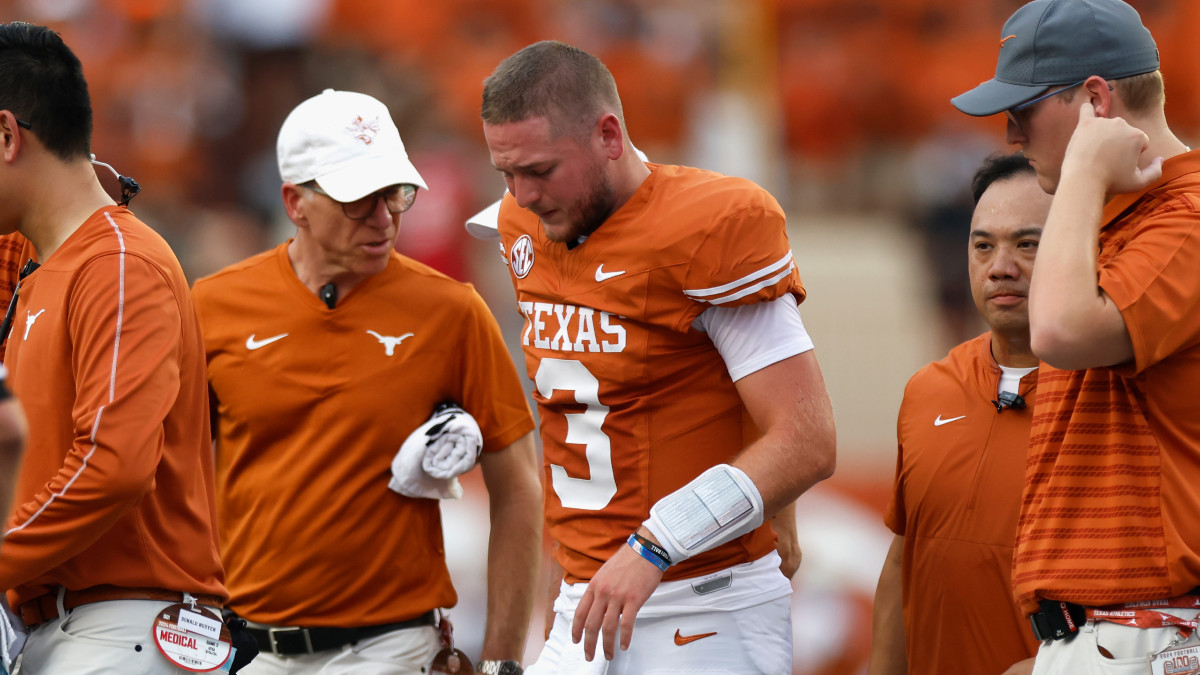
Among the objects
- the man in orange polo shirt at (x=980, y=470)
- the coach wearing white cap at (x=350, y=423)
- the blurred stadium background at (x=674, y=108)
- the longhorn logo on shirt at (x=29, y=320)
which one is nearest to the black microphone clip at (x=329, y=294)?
the coach wearing white cap at (x=350, y=423)

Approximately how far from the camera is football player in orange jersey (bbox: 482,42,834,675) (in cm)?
323

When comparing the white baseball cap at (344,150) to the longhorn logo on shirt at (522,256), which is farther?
the white baseball cap at (344,150)

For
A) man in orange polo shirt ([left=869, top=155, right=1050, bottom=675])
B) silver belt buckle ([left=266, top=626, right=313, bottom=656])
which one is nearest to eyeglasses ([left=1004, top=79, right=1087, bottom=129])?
man in orange polo shirt ([left=869, top=155, right=1050, bottom=675])

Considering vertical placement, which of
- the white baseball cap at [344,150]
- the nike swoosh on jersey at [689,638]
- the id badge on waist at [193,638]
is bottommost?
the nike swoosh on jersey at [689,638]

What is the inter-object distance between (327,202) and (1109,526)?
2.53m

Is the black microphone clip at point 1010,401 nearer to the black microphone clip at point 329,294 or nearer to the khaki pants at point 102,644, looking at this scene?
the black microphone clip at point 329,294

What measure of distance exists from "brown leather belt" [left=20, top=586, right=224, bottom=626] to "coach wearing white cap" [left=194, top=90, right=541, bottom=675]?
85cm

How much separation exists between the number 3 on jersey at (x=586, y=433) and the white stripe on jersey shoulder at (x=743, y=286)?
0.36 metres

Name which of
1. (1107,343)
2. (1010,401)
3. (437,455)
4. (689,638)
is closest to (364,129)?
(437,455)

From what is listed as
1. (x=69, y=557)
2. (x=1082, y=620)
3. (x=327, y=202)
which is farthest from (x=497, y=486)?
(x=1082, y=620)

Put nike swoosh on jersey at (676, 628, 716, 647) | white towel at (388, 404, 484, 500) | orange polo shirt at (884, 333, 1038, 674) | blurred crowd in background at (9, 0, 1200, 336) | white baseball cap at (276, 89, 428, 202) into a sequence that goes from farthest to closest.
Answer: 1. blurred crowd in background at (9, 0, 1200, 336)
2. white baseball cap at (276, 89, 428, 202)
3. white towel at (388, 404, 484, 500)
4. orange polo shirt at (884, 333, 1038, 674)
5. nike swoosh on jersey at (676, 628, 716, 647)

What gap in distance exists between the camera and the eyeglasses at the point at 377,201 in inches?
168

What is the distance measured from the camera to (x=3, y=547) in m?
2.99

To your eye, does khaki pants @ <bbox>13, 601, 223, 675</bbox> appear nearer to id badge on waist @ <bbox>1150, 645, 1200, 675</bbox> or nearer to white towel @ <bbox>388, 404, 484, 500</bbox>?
white towel @ <bbox>388, 404, 484, 500</bbox>
